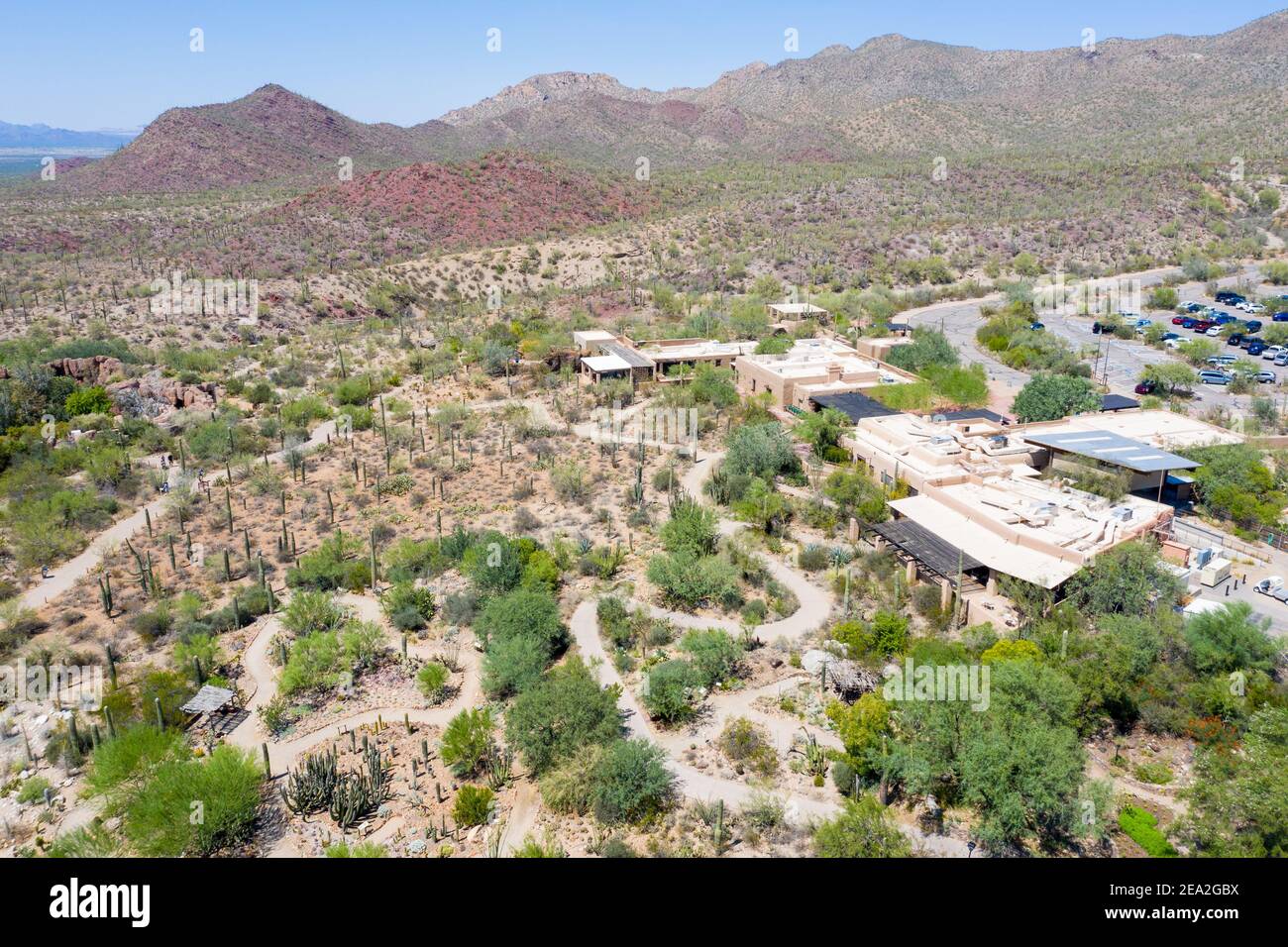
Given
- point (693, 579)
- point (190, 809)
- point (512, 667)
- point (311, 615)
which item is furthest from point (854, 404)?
point (190, 809)

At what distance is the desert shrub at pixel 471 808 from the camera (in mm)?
16422

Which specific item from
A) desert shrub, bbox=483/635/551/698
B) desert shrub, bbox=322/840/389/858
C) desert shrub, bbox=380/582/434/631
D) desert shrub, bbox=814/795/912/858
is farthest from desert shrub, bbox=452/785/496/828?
desert shrub, bbox=380/582/434/631

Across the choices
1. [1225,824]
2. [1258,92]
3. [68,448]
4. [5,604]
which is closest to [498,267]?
[68,448]

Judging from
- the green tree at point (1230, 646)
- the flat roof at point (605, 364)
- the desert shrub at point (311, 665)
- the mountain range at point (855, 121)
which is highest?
the mountain range at point (855, 121)

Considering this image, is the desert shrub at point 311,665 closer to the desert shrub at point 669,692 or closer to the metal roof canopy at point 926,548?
the desert shrub at point 669,692

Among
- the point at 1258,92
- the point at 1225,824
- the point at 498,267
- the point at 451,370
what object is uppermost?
the point at 1258,92

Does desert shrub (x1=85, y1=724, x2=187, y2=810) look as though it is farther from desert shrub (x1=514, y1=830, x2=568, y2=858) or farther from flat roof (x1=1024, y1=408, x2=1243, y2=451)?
flat roof (x1=1024, y1=408, x2=1243, y2=451)

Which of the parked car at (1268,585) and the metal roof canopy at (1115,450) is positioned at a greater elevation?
the metal roof canopy at (1115,450)

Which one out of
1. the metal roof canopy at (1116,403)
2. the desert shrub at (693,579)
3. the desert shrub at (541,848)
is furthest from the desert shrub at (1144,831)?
the metal roof canopy at (1116,403)

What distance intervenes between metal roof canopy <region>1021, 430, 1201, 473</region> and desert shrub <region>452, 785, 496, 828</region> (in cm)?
2576

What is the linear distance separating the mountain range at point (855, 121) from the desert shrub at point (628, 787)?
10422 centimetres

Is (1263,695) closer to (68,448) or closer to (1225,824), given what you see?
(1225,824)

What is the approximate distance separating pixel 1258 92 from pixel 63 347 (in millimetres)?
143288

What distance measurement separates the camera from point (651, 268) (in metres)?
76.7
